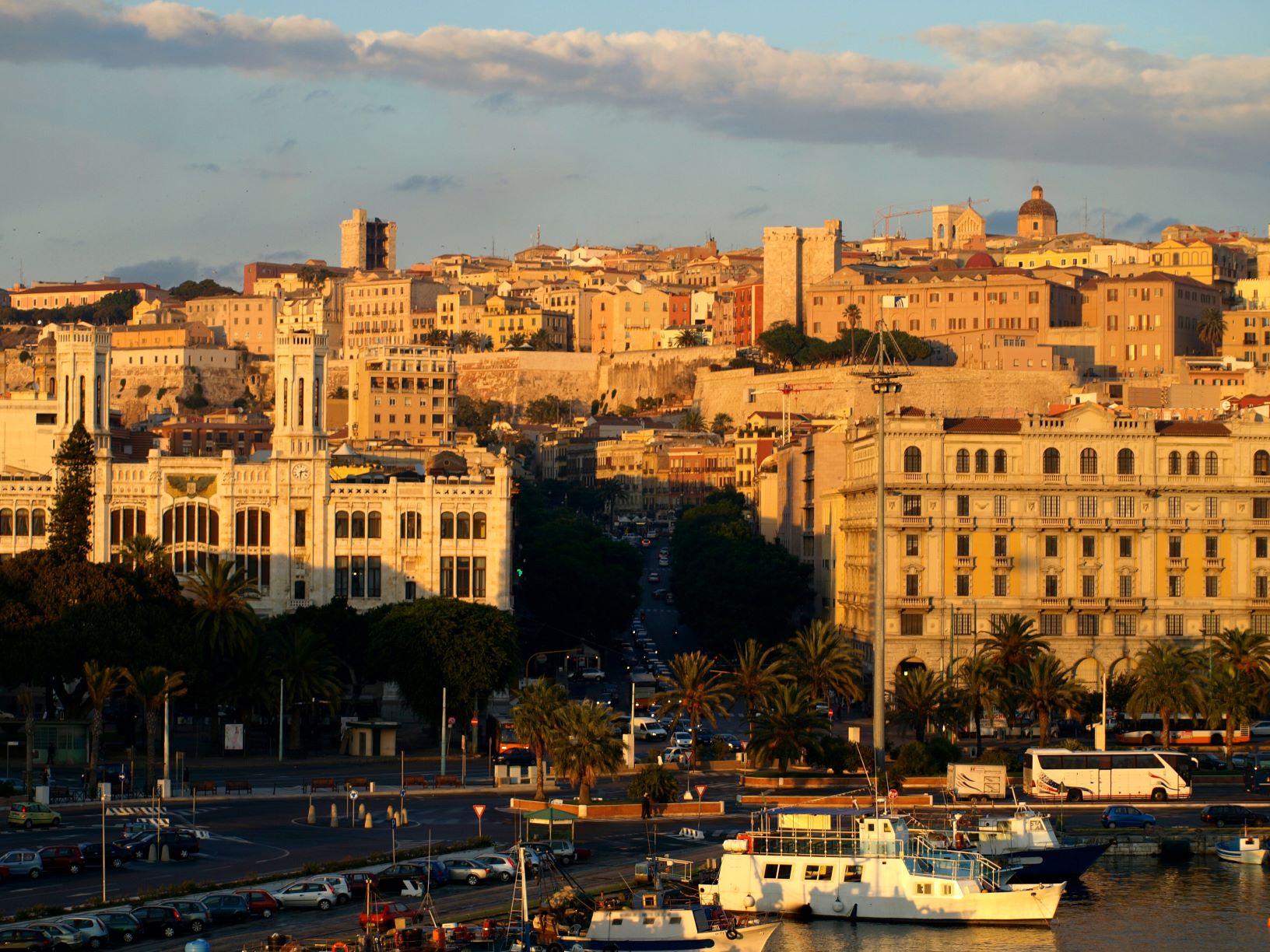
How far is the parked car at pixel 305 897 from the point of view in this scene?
63188 mm

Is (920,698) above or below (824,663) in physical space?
below

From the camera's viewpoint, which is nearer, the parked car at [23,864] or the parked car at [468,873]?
the parked car at [23,864]

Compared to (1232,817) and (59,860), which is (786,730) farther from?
(59,860)

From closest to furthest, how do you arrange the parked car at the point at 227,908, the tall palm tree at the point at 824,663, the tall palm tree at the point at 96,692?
the parked car at the point at 227,908
the tall palm tree at the point at 96,692
the tall palm tree at the point at 824,663

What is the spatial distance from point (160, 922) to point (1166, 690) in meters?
52.6

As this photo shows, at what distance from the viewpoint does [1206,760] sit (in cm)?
9319

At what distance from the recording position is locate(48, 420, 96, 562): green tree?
11612 cm

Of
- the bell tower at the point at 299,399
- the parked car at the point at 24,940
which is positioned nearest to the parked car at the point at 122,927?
the parked car at the point at 24,940

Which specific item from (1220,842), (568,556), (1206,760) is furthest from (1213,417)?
(1220,842)

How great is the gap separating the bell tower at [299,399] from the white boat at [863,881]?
55973 millimetres

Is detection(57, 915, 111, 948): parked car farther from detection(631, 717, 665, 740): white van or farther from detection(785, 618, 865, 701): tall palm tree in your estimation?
detection(785, 618, 865, 701): tall palm tree

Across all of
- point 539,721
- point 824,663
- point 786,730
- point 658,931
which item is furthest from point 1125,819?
point 824,663

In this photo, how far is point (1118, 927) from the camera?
67062 mm

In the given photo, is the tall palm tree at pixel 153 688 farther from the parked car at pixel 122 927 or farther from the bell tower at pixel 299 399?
the parked car at pixel 122 927
